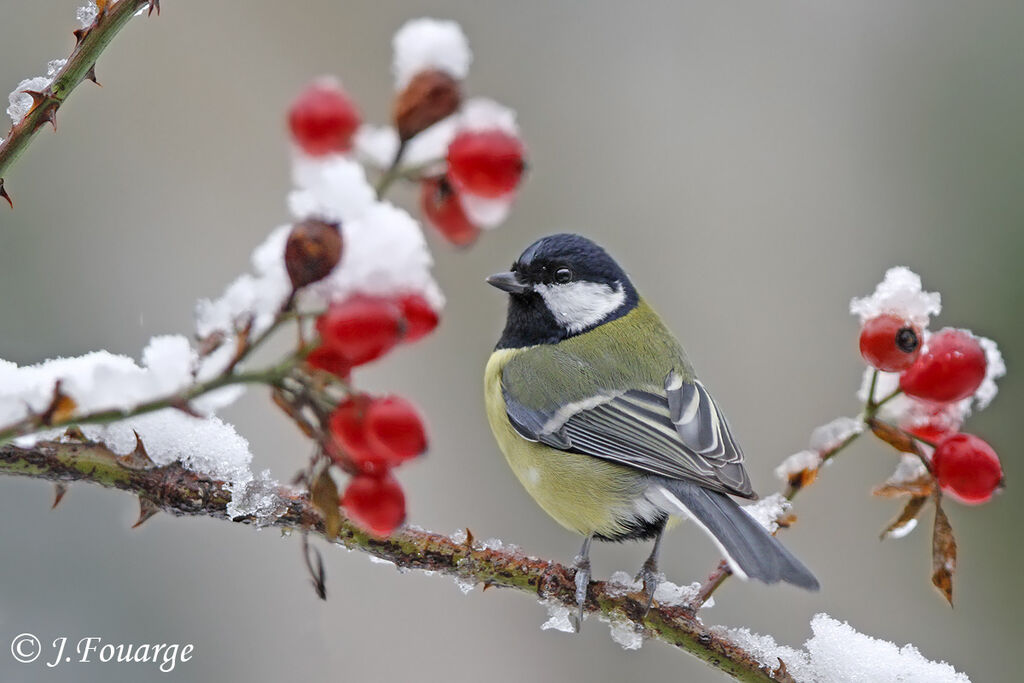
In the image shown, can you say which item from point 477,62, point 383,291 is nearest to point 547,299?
point 383,291

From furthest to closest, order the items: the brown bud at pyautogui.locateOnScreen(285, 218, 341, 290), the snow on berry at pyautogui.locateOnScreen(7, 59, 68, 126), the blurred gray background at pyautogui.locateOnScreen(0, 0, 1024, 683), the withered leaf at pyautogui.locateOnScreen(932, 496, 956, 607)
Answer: the blurred gray background at pyautogui.locateOnScreen(0, 0, 1024, 683), the withered leaf at pyautogui.locateOnScreen(932, 496, 956, 607), the snow on berry at pyautogui.locateOnScreen(7, 59, 68, 126), the brown bud at pyautogui.locateOnScreen(285, 218, 341, 290)

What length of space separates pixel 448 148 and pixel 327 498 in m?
0.28

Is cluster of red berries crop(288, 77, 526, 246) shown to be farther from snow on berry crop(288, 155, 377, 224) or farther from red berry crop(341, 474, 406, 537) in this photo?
red berry crop(341, 474, 406, 537)

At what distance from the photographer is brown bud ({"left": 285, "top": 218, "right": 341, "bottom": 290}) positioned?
61cm

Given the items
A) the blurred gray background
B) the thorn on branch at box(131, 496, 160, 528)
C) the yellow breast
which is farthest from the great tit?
the blurred gray background

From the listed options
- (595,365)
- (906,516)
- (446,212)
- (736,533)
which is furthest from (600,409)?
(446,212)

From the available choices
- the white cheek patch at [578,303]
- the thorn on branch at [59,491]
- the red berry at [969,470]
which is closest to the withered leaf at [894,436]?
the red berry at [969,470]

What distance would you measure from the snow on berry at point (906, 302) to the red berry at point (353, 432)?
2.36 feet

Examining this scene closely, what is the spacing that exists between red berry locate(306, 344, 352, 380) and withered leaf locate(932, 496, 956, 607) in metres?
0.74

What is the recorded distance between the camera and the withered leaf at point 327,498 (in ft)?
2.33

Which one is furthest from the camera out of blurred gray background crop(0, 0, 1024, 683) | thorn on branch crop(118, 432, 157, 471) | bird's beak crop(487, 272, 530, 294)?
blurred gray background crop(0, 0, 1024, 683)

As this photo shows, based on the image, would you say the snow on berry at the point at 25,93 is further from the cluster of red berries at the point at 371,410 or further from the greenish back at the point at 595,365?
the greenish back at the point at 595,365

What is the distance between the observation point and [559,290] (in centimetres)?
210

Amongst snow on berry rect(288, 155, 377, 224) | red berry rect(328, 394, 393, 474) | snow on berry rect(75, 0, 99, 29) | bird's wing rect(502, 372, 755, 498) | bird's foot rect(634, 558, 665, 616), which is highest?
snow on berry rect(75, 0, 99, 29)
